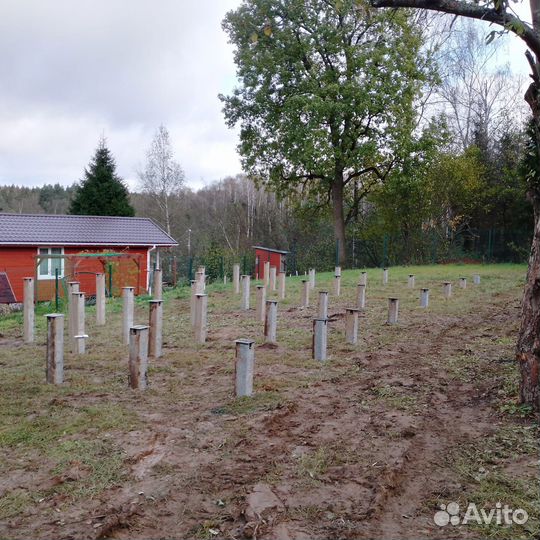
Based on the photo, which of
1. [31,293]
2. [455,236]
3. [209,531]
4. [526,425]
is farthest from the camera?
[455,236]

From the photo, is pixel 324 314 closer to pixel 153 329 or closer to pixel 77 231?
pixel 153 329

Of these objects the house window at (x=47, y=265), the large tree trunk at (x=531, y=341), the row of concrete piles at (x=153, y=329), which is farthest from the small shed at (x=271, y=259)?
the large tree trunk at (x=531, y=341)

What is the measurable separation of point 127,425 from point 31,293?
608 cm

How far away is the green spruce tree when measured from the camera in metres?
33.7

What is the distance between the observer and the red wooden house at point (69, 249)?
21.3 meters

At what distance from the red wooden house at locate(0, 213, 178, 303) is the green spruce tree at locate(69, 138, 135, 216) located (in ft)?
26.7

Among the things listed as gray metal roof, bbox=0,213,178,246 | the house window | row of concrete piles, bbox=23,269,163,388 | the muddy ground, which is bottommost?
the muddy ground

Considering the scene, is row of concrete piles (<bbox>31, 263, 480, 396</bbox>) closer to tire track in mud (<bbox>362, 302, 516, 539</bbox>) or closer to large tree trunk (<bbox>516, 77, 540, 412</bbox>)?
tire track in mud (<bbox>362, 302, 516, 539</bbox>)

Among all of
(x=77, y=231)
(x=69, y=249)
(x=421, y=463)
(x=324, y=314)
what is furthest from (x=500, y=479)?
(x=77, y=231)

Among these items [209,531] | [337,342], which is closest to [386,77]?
[337,342]

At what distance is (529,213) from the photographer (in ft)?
87.8

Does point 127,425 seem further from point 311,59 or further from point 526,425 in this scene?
point 311,59

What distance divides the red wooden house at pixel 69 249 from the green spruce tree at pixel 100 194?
8.14 metres

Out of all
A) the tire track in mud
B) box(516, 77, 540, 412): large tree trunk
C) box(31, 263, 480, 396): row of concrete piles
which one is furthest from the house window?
box(516, 77, 540, 412): large tree trunk
